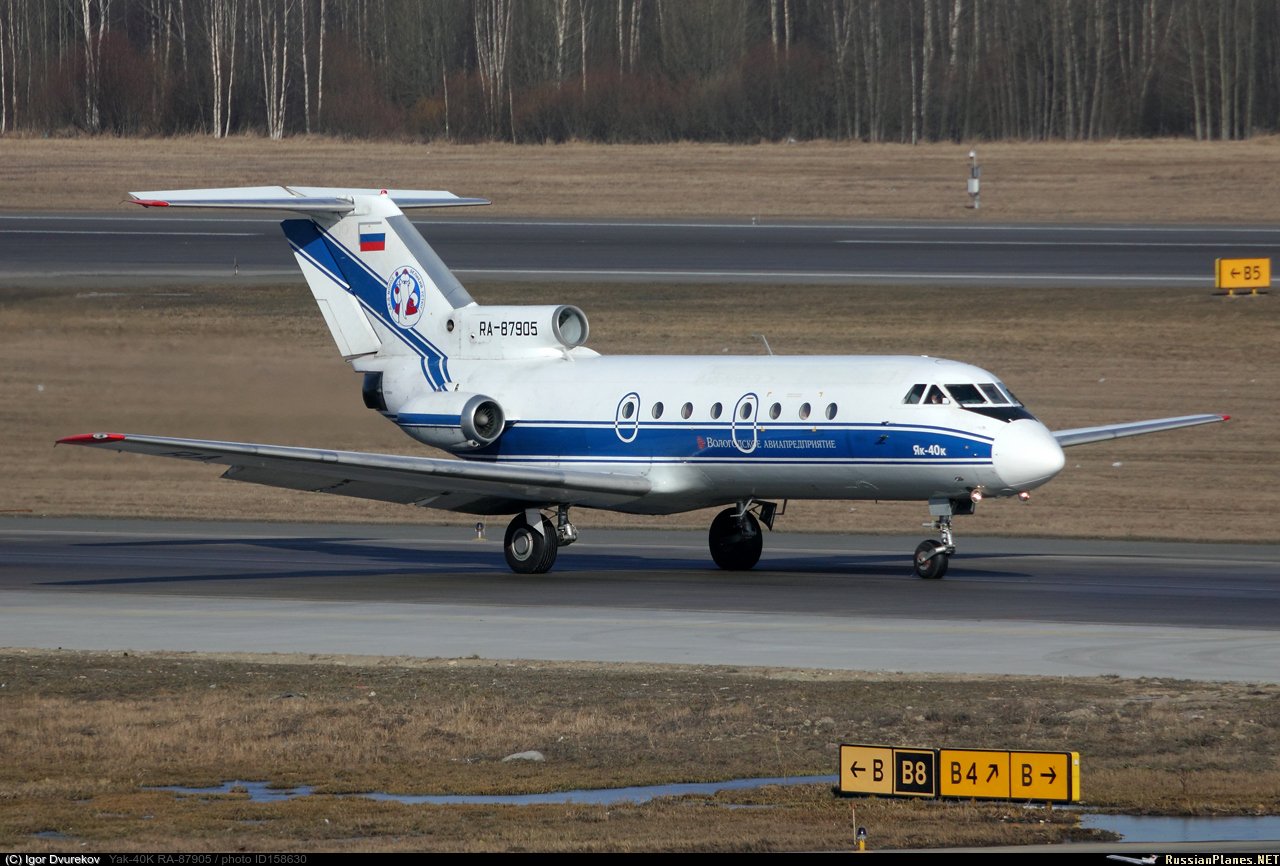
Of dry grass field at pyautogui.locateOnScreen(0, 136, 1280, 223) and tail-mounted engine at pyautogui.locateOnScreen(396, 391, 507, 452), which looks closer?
tail-mounted engine at pyautogui.locateOnScreen(396, 391, 507, 452)

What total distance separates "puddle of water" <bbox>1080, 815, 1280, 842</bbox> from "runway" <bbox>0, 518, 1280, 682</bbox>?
19.0 feet

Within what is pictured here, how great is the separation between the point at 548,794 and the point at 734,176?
5571 cm

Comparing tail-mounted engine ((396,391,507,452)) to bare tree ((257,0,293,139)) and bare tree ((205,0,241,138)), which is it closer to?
bare tree ((257,0,293,139))

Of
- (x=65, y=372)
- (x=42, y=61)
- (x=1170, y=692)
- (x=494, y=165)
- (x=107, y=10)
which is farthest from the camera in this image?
(x=107, y=10)

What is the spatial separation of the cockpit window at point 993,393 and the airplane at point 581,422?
22 millimetres

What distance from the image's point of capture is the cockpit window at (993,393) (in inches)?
1054

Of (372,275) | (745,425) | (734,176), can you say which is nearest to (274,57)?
(734,176)

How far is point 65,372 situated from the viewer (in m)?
39.9

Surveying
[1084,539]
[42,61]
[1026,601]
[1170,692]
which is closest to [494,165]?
[42,61]

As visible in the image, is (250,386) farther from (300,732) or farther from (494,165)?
(494,165)

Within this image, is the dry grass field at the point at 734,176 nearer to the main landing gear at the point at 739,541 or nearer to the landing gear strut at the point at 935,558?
the main landing gear at the point at 739,541

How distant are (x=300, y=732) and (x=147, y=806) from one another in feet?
9.35

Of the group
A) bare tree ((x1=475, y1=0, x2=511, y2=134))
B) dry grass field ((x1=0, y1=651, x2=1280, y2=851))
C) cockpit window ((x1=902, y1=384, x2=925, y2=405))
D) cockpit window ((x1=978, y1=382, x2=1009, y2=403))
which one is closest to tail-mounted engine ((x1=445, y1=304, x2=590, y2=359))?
cockpit window ((x1=902, y1=384, x2=925, y2=405))

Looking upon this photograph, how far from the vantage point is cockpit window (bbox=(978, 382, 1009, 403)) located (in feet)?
87.9
